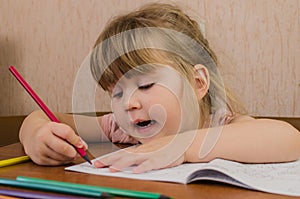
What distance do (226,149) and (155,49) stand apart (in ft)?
0.77

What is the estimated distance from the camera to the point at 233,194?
0.42 metres

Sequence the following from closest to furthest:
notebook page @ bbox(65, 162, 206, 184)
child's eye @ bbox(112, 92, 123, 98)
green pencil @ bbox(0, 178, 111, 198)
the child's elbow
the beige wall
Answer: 1. green pencil @ bbox(0, 178, 111, 198)
2. notebook page @ bbox(65, 162, 206, 184)
3. the child's elbow
4. child's eye @ bbox(112, 92, 123, 98)
5. the beige wall

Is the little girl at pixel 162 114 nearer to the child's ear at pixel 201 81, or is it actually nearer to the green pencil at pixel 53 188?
the child's ear at pixel 201 81

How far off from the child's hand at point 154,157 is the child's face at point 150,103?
9 centimetres

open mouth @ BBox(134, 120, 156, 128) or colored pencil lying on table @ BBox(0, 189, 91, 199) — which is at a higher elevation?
colored pencil lying on table @ BBox(0, 189, 91, 199)

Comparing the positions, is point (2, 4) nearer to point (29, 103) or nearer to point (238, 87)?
point (29, 103)

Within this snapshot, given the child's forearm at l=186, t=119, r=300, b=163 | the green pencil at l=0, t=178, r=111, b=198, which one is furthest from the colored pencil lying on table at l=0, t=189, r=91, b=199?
the child's forearm at l=186, t=119, r=300, b=163

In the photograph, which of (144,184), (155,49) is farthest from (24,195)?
(155,49)

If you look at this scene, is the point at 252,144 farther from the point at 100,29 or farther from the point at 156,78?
the point at 100,29

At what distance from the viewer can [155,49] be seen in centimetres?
71

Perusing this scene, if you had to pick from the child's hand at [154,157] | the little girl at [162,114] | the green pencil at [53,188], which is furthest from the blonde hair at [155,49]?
the green pencil at [53,188]

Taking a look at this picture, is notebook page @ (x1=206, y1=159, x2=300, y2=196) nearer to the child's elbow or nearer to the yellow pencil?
the child's elbow

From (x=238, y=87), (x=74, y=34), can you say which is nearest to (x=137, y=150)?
(x=238, y=87)

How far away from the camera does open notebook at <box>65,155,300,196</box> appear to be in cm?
44
